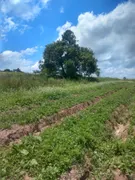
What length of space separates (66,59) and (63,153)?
43626 mm

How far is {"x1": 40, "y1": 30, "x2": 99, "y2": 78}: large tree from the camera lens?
49.1 m

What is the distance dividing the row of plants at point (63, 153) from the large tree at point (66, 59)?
130 feet

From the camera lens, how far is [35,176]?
18.2 feet

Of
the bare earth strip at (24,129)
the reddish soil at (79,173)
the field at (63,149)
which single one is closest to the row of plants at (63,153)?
the field at (63,149)

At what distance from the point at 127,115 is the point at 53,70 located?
36975mm

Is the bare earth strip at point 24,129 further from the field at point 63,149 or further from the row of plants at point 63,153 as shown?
the row of plants at point 63,153

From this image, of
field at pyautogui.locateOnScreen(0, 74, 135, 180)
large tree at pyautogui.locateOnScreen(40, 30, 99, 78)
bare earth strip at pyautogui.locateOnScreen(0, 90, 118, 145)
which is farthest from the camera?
large tree at pyautogui.locateOnScreen(40, 30, 99, 78)

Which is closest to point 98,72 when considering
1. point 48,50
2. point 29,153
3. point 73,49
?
point 73,49

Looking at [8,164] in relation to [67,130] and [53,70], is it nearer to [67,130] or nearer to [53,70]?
[67,130]

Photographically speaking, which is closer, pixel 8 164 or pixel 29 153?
pixel 8 164

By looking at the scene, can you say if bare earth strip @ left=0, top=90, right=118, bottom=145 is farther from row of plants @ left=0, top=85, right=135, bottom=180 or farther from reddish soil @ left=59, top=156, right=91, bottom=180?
reddish soil @ left=59, top=156, right=91, bottom=180

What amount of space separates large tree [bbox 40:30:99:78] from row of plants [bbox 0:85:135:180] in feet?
130

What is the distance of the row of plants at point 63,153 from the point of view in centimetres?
576

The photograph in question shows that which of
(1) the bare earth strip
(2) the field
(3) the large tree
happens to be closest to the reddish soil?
(2) the field
